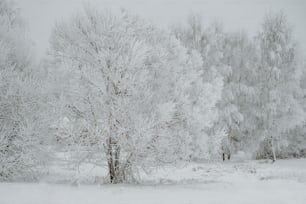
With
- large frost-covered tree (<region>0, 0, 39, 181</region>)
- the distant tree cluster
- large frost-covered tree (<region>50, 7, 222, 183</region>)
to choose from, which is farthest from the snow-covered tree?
large frost-covered tree (<region>0, 0, 39, 181</region>)

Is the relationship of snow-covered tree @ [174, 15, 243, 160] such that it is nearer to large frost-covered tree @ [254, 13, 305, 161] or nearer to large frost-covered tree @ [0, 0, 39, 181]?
large frost-covered tree @ [254, 13, 305, 161]

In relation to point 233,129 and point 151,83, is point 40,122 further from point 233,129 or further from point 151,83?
point 233,129

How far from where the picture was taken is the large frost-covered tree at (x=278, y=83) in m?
26.5

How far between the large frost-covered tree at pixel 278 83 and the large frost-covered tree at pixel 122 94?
45.8ft

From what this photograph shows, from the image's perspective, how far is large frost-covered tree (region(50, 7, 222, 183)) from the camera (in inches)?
492

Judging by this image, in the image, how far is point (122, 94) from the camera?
43.3ft

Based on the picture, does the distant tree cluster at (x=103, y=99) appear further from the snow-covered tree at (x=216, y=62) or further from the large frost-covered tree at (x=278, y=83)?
the snow-covered tree at (x=216, y=62)

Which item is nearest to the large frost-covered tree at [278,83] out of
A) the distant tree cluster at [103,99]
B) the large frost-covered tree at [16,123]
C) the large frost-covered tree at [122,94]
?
the distant tree cluster at [103,99]

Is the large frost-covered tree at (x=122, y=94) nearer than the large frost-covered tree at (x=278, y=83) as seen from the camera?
Yes

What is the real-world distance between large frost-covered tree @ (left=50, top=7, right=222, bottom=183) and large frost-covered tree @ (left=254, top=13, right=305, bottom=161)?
550 inches

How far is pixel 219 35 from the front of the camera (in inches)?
1227

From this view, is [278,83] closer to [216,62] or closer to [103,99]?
[216,62]

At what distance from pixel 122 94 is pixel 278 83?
18623mm

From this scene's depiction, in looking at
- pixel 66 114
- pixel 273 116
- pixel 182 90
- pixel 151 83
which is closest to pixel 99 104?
pixel 66 114
